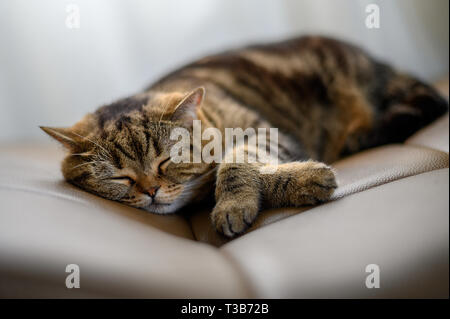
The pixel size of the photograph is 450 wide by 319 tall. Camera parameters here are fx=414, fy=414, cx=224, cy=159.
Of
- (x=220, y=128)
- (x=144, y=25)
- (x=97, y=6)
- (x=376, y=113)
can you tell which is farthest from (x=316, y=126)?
(x=97, y=6)

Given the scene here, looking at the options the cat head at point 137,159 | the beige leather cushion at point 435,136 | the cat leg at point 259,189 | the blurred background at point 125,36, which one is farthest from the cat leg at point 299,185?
the blurred background at point 125,36

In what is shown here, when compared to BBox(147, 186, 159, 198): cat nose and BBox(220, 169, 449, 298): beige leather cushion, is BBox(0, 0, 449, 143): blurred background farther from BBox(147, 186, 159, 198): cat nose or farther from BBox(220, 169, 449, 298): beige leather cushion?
BBox(220, 169, 449, 298): beige leather cushion

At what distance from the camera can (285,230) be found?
0.82m

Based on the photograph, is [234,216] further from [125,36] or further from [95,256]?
[125,36]

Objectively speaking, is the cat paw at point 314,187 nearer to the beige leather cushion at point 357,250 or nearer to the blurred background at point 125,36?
the beige leather cushion at point 357,250

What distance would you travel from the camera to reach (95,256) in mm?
706

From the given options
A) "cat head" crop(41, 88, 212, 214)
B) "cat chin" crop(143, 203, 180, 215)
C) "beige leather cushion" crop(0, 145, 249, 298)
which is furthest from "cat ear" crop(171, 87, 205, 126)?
"beige leather cushion" crop(0, 145, 249, 298)

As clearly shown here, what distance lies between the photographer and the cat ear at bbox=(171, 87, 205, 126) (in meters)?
1.12

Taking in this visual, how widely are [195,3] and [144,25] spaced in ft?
0.90

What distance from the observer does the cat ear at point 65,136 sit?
3.62 feet

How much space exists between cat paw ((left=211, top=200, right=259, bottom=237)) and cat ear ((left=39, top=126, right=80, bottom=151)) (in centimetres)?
46

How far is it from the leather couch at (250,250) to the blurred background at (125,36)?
3.04ft

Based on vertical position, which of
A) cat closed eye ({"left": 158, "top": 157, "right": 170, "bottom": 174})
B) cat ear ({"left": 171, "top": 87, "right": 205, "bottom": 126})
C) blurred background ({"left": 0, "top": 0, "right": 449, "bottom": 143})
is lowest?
cat closed eye ({"left": 158, "top": 157, "right": 170, "bottom": 174})

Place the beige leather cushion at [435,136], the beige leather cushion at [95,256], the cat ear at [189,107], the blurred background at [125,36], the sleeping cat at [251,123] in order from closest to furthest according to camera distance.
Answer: the beige leather cushion at [95,256] < the sleeping cat at [251,123] < the cat ear at [189,107] < the beige leather cushion at [435,136] < the blurred background at [125,36]
